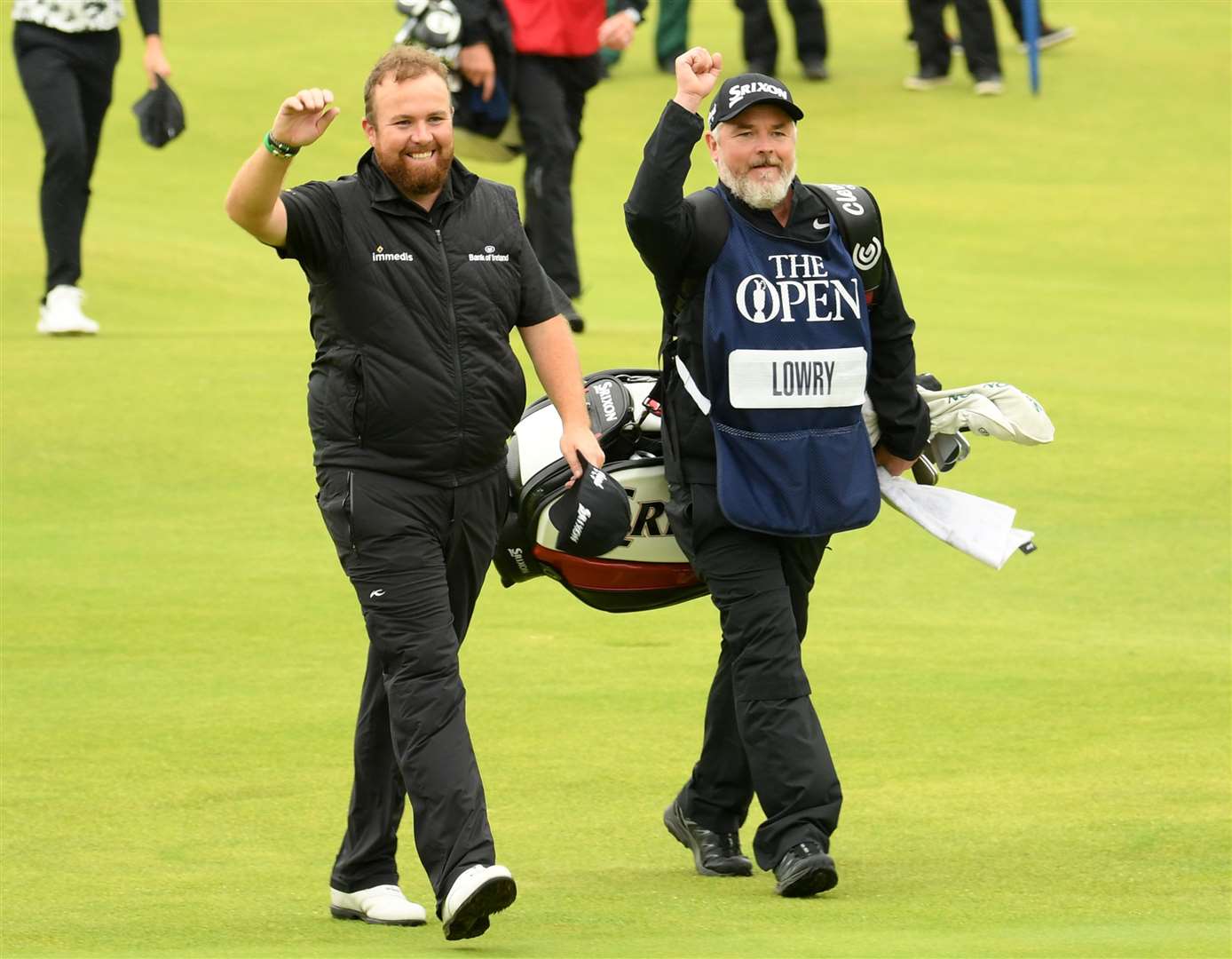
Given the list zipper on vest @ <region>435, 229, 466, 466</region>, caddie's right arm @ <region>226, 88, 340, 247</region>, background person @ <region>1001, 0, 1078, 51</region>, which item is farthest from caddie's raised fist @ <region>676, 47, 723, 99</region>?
background person @ <region>1001, 0, 1078, 51</region>

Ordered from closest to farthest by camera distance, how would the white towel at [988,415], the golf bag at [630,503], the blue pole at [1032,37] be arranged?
1. the golf bag at [630,503]
2. the white towel at [988,415]
3. the blue pole at [1032,37]

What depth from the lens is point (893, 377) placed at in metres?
5.96

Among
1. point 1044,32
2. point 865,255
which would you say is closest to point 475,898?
point 865,255

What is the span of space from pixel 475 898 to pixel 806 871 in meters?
0.97

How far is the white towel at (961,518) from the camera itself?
601 cm

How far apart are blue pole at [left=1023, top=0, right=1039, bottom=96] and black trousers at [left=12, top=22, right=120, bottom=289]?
38.9 feet

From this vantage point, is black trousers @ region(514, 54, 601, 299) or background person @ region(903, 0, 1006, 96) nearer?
black trousers @ region(514, 54, 601, 299)

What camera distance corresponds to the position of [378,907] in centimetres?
547

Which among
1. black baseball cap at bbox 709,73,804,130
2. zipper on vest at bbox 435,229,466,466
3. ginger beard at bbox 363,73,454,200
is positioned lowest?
zipper on vest at bbox 435,229,466,466

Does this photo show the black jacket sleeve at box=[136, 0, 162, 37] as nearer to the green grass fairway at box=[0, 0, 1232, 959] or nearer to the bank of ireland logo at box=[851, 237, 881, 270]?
the green grass fairway at box=[0, 0, 1232, 959]

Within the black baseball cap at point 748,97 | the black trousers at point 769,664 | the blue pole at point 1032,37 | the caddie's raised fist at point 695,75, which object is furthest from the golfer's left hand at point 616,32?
the blue pole at point 1032,37

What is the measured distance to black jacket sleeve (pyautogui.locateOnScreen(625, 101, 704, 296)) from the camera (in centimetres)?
557

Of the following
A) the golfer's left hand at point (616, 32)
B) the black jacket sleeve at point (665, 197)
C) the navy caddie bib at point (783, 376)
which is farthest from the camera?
the golfer's left hand at point (616, 32)

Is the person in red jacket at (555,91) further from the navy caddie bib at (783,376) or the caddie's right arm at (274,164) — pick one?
the caddie's right arm at (274,164)
